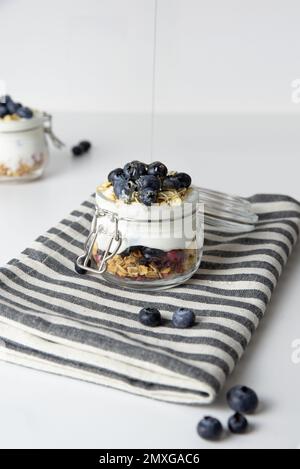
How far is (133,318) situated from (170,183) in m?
0.21

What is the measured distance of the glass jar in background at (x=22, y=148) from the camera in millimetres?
1604

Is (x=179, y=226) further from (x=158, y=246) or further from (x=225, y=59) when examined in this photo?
(x=225, y=59)

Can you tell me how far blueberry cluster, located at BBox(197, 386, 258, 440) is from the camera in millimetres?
812

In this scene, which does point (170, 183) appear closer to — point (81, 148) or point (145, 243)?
point (145, 243)

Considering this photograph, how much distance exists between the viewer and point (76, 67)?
2.25 metres

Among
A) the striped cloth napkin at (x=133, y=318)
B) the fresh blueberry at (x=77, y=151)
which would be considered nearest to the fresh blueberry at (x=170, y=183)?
the striped cloth napkin at (x=133, y=318)

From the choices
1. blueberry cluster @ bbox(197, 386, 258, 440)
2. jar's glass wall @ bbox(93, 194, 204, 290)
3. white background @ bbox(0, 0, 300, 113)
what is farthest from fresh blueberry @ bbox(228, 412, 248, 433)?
white background @ bbox(0, 0, 300, 113)

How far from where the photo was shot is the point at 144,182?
1056mm

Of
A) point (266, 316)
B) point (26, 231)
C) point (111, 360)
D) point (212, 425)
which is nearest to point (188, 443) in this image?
point (212, 425)

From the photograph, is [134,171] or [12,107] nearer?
[134,171]

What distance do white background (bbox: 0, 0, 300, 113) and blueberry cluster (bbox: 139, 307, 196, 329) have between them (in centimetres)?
132

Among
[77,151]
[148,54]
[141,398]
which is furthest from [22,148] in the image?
[141,398]

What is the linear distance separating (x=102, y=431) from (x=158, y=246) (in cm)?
31

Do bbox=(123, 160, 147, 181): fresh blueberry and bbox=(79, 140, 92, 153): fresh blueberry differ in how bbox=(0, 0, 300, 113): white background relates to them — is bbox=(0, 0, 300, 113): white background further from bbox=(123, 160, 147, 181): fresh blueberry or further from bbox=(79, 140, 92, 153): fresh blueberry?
bbox=(123, 160, 147, 181): fresh blueberry
